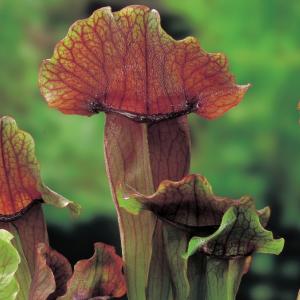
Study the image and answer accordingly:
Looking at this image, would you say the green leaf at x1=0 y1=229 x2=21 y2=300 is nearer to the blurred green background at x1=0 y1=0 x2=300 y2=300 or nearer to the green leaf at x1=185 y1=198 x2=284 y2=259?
the green leaf at x1=185 y1=198 x2=284 y2=259

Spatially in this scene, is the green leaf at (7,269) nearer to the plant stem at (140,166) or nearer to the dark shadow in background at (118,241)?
the plant stem at (140,166)

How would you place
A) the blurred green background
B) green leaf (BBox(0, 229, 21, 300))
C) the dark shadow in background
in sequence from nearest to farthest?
green leaf (BBox(0, 229, 21, 300)) → the blurred green background → the dark shadow in background

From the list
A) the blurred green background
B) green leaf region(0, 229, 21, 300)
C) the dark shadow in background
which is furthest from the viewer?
the dark shadow in background

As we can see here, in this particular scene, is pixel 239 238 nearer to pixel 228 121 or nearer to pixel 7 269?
pixel 7 269

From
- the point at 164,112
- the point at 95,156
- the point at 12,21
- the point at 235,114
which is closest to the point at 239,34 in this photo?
the point at 235,114

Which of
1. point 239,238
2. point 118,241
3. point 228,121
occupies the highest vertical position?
point 239,238

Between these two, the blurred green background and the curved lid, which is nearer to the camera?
the curved lid

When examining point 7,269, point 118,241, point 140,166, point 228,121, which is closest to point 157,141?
point 140,166

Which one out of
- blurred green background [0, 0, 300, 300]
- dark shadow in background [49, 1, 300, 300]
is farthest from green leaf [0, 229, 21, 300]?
dark shadow in background [49, 1, 300, 300]
